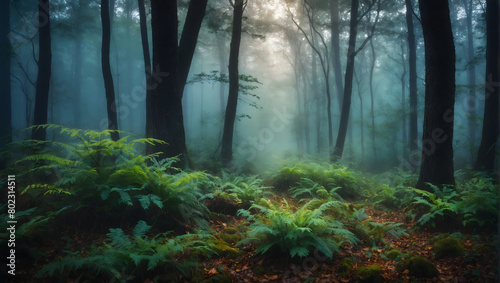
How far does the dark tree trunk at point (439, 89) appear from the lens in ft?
20.0

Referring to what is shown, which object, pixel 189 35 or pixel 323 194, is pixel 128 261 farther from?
pixel 189 35

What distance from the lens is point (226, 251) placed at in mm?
4176

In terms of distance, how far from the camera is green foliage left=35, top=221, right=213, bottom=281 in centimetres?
294

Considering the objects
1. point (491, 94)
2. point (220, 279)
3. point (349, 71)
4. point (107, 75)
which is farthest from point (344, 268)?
point (107, 75)

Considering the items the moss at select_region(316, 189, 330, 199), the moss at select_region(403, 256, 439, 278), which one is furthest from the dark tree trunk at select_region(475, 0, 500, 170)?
the moss at select_region(403, 256, 439, 278)

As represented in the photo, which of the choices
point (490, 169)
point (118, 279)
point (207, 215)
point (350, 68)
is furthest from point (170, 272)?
point (350, 68)

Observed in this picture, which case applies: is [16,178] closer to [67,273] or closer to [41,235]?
[41,235]

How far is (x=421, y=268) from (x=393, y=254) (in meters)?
0.60

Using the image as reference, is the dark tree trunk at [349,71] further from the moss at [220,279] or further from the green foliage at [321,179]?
the moss at [220,279]

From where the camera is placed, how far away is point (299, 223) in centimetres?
429

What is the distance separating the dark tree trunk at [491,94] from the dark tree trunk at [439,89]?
5122mm

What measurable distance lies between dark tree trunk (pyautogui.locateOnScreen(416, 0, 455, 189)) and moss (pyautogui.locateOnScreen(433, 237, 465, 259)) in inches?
108

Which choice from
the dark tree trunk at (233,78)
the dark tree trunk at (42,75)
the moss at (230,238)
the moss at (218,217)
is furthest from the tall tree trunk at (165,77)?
the dark tree trunk at (42,75)

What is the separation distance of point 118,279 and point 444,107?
753 centimetres
